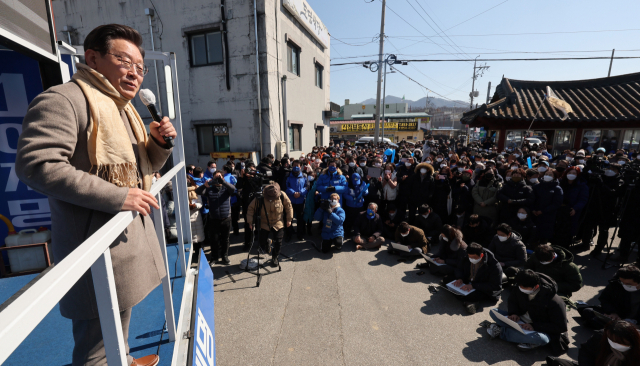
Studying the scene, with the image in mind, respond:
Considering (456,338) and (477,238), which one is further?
(477,238)

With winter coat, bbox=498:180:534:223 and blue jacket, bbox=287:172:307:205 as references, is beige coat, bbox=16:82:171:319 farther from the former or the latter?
winter coat, bbox=498:180:534:223

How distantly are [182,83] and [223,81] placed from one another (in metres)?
1.75

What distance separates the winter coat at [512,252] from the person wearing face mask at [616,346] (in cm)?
255

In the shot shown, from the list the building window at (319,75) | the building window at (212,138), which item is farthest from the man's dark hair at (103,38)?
the building window at (319,75)

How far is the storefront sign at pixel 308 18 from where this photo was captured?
12.2m

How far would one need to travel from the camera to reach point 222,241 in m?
6.20

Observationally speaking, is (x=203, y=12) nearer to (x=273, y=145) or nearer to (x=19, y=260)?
(x=273, y=145)

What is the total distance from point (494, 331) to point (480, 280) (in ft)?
3.49

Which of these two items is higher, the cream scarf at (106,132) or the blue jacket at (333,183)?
the cream scarf at (106,132)

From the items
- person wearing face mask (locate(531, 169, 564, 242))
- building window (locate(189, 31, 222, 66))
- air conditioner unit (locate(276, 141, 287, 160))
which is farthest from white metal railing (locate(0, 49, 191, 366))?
building window (locate(189, 31, 222, 66))

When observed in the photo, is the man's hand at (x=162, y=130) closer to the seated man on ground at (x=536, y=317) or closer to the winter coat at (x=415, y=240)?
the seated man on ground at (x=536, y=317)

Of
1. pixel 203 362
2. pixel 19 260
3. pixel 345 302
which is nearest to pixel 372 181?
pixel 345 302

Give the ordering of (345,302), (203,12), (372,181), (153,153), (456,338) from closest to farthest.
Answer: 1. (153,153)
2. (456,338)
3. (345,302)
4. (372,181)
5. (203,12)

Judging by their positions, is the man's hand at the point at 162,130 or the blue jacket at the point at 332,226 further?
the blue jacket at the point at 332,226
